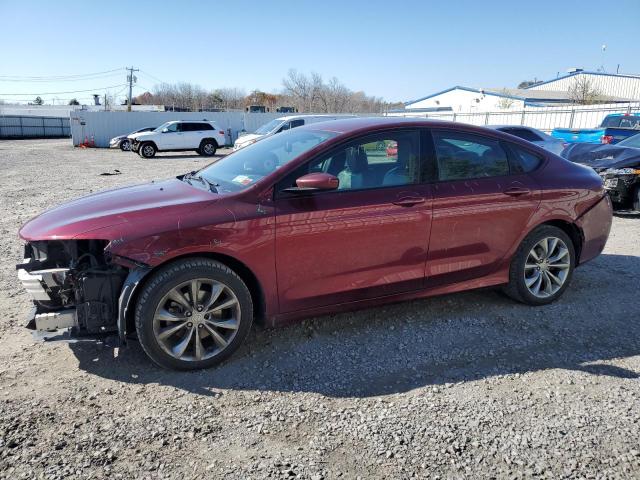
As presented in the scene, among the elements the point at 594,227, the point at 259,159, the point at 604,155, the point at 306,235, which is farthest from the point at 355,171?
the point at 604,155

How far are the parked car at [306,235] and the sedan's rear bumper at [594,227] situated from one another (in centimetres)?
3

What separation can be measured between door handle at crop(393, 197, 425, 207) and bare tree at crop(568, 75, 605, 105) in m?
50.1

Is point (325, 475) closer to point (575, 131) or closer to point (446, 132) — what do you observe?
point (446, 132)

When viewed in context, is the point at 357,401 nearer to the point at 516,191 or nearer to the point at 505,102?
the point at 516,191

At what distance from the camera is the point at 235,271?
11.6 ft

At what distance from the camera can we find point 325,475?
2.49 metres

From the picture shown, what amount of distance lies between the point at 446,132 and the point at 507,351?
6.00 ft

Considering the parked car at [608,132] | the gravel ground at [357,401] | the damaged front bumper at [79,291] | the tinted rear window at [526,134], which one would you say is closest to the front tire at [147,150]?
the tinted rear window at [526,134]

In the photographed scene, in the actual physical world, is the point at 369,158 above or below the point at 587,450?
above

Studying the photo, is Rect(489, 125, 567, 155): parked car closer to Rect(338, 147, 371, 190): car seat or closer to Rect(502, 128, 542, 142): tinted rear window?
Rect(502, 128, 542, 142): tinted rear window

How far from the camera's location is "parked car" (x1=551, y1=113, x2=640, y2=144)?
1531 centimetres

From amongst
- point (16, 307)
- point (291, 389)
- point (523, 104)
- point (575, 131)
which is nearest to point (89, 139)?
point (575, 131)

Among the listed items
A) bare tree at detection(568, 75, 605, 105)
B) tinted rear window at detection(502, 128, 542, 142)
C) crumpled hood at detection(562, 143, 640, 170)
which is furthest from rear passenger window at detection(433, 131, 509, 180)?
bare tree at detection(568, 75, 605, 105)

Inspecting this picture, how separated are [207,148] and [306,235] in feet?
78.2
